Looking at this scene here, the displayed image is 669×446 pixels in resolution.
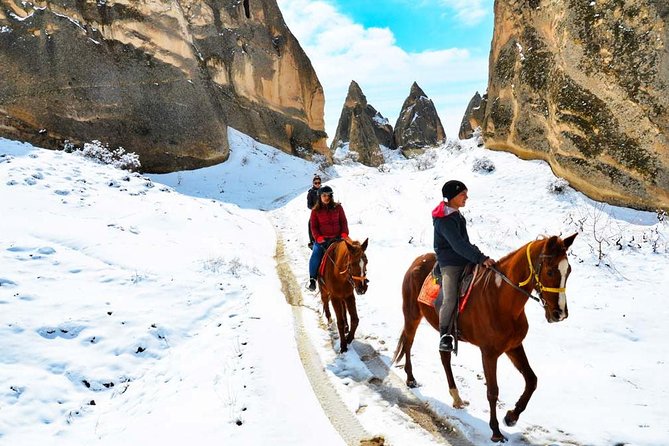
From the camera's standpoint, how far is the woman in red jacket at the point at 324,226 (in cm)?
903

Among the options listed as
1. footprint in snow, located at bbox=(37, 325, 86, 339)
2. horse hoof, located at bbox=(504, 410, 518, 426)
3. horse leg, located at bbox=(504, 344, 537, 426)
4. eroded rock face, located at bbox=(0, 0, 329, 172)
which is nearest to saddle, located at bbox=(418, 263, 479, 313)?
horse leg, located at bbox=(504, 344, 537, 426)


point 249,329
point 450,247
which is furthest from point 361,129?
point 450,247

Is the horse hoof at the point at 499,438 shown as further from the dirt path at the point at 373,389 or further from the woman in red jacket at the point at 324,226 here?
the woman in red jacket at the point at 324,226

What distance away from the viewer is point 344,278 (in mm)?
7828

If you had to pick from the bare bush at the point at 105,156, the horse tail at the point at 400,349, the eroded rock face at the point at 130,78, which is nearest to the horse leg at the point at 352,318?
the horse tail at the point at 400,349

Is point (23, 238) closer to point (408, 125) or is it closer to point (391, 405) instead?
point (391, 405)

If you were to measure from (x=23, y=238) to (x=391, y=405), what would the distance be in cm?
951

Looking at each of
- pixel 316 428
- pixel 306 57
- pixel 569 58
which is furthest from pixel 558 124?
pixel 306 57

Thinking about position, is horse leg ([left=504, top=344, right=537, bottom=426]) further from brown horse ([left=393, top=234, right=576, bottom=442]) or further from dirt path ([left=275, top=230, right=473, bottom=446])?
dirt path ([left=275, top=230, right=473, bottom=446])

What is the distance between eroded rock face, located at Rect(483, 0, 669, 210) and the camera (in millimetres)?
11297

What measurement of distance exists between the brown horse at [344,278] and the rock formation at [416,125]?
73470 millimetres

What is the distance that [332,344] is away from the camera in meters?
7.89

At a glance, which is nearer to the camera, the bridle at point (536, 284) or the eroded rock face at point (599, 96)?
the bridle at point (536, 284)

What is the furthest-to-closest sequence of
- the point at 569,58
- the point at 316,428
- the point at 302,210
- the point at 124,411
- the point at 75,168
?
the point at 302,210, the point at 75,168, the point at 569,58, the point at 124,411, the point at 316,428
